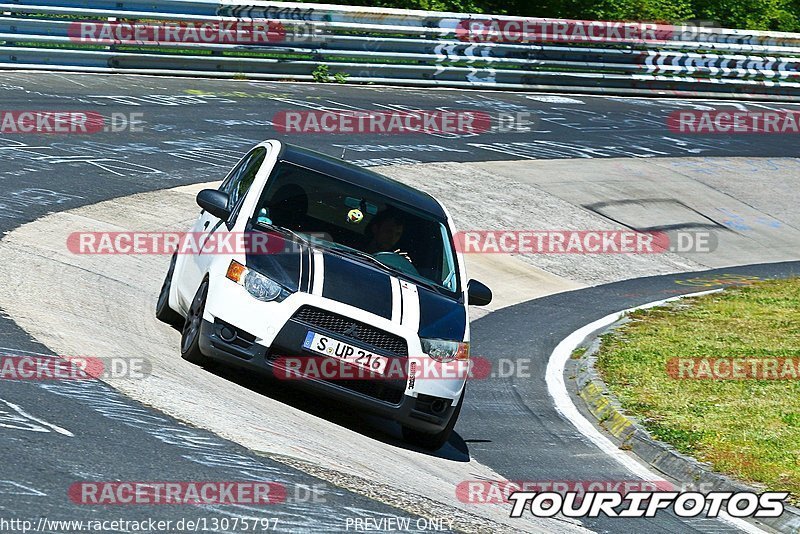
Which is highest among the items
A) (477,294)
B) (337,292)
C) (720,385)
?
(337,292)

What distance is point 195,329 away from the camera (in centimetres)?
833

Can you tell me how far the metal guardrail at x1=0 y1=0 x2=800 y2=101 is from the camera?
21.3m

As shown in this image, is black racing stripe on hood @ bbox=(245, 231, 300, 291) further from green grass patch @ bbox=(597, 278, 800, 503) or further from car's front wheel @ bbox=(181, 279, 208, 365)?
green grass patch @ bbox=(597, 278, 800, 503)

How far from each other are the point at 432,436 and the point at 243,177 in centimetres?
270

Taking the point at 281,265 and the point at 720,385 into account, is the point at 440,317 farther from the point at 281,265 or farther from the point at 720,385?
the point at 720,385

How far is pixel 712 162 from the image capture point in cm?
2314

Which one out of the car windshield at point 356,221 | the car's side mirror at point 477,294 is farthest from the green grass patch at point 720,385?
the car windshield at point 356,221

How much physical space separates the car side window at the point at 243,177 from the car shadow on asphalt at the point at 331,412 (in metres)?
1.24

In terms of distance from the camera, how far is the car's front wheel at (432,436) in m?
8.26

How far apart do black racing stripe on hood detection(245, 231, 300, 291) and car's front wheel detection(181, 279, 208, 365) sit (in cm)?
41

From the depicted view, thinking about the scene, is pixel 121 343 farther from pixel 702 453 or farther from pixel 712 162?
pixel 712 162

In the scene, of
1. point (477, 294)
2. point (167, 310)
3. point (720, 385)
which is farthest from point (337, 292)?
point (720, 385)

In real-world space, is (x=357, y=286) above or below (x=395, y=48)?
below

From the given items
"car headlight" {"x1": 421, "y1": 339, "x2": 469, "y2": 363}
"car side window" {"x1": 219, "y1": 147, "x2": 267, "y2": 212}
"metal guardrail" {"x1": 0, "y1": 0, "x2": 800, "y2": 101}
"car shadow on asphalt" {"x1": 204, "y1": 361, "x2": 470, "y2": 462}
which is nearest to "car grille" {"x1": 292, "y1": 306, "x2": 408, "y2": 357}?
"car headlight" {"x1": 421, "y1": 339, "x2": 469, "y2": 363}
